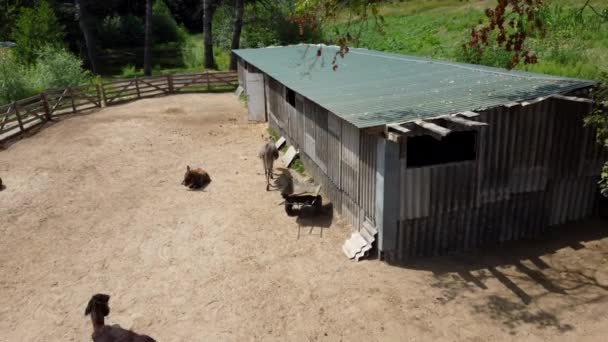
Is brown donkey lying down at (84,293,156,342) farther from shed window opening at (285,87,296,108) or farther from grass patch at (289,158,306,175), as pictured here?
shed window opening at (285,87,296,108)

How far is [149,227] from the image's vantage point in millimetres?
11148

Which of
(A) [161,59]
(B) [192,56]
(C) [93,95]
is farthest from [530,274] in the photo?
(A) [161,59]

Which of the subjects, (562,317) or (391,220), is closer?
(562,317)

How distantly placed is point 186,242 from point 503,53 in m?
15.6

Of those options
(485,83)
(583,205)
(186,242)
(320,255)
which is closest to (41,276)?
(186,242)

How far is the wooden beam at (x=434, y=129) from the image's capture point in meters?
7.58

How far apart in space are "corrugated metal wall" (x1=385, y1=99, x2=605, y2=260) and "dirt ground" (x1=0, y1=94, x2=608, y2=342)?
453 mm

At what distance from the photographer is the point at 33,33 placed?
31.0 meters

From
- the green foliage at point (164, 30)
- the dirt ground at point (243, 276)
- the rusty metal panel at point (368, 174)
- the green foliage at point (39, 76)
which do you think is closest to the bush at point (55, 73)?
the green foliage at point (39, 76)

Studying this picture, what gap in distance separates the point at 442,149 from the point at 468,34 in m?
20.2

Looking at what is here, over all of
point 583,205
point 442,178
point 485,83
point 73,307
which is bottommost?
point 73,307

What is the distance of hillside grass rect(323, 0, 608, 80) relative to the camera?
17.5 m

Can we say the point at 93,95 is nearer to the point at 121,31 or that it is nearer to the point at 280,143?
the point at 280,143

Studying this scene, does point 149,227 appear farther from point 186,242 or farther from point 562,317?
point 562,317
